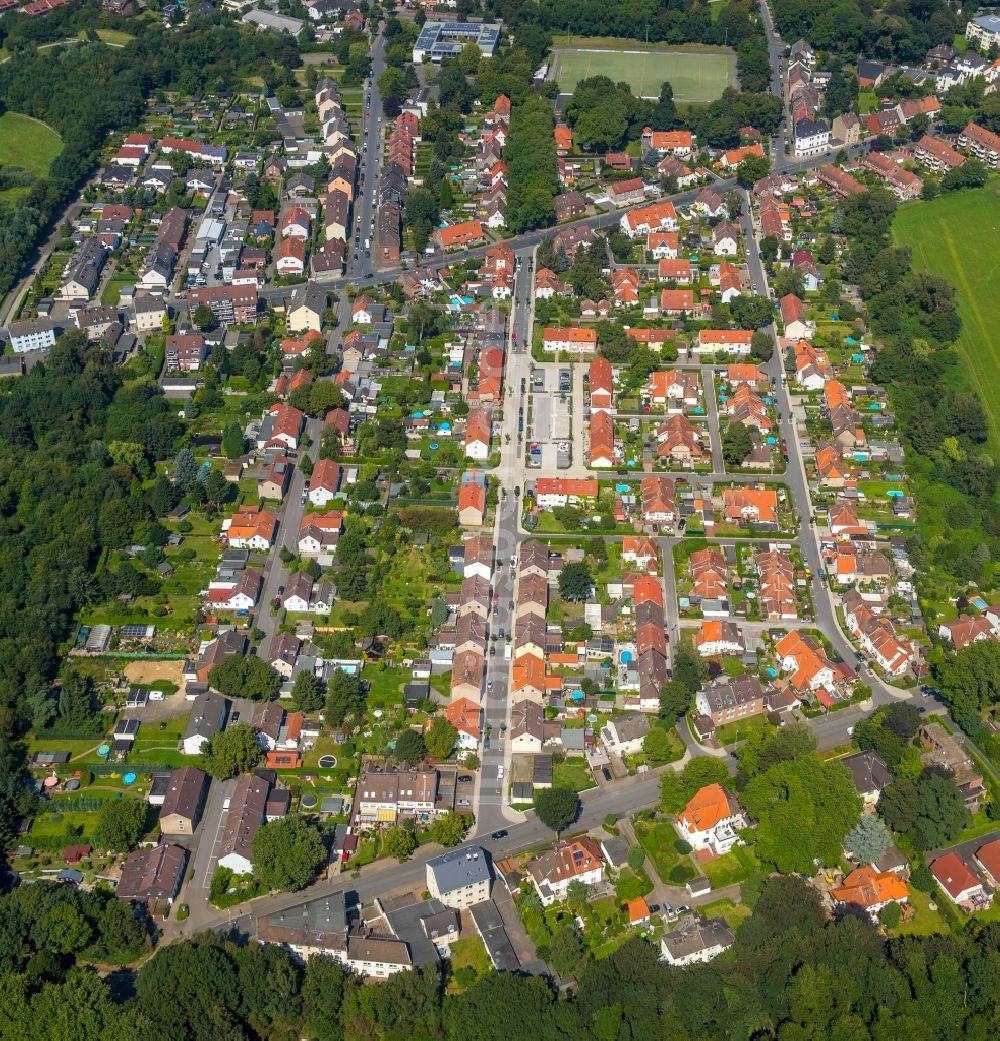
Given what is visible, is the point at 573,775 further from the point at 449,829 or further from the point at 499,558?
the point at 499,558

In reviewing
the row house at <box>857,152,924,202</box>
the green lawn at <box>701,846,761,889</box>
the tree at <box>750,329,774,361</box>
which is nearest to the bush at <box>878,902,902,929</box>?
the green lawn at <box>701,846,761,889</box>

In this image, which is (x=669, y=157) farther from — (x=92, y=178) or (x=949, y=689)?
(x=949, y=689)

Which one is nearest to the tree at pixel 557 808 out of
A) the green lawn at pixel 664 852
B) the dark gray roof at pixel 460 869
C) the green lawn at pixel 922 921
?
the green lawn at pixel 664 852

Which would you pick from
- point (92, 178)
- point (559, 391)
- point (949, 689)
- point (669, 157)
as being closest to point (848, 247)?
point (669, 157)

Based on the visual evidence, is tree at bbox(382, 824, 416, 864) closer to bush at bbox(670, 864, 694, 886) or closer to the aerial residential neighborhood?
the aerial residential neighborhood

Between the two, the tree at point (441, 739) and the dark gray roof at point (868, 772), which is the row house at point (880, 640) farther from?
the tree at point (441, 739)
